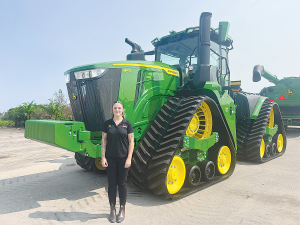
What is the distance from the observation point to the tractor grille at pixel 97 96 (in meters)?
3.97

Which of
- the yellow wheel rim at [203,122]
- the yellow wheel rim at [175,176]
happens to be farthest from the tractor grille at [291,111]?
the yellow wheel rim at [175,176]

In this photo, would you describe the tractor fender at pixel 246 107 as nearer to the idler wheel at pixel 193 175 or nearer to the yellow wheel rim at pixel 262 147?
the yellow wheel rim at pixel 262 147

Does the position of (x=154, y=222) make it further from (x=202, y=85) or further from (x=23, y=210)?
(x=202, y=85)

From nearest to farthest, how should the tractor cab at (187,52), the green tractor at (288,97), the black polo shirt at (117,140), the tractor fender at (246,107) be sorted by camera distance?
the black polo shirt at (117,140) → the tractor cab at (187,52) → the tractor fender at (246,107) → the green tractor at (288,97)

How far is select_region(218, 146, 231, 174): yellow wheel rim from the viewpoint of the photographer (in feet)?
17.4

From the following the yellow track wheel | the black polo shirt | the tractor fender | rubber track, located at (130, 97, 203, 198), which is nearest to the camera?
the black polo shirt

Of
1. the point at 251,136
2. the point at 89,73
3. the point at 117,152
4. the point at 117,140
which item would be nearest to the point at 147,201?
the point at 117,152

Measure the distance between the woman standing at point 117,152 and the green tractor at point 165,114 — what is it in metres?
0.51

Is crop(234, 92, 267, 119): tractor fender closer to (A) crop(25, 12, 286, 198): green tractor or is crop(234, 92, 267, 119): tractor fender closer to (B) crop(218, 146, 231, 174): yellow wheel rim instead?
(A) crop(25, 12, 286, 198): green tractor

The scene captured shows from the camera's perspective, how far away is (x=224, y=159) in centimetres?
545

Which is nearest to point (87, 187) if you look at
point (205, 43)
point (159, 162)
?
point (159, 162)

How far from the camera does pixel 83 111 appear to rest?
4.19 metres

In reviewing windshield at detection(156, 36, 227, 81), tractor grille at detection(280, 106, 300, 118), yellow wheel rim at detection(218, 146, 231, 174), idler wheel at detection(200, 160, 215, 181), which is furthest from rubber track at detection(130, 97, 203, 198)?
tractor grille at detection(280, 106, 300, 118)

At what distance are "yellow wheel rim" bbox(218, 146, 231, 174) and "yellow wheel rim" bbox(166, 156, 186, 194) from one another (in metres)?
1.36
